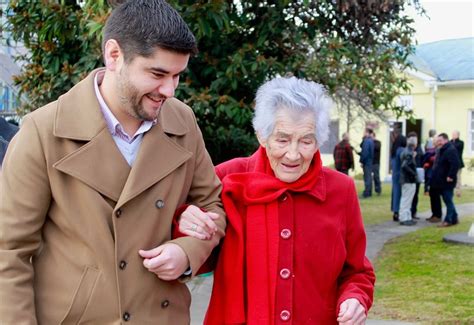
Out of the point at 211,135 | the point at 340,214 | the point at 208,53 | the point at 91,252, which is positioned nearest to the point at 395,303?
the point at 211,135

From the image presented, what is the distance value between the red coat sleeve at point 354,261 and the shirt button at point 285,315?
0.22 metres

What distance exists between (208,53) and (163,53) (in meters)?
4.43

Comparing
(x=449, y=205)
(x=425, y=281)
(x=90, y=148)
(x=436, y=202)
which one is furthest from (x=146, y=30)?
(x=436, y=202)

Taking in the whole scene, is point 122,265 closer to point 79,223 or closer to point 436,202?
point 79,223

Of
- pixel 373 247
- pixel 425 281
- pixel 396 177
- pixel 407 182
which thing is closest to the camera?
pixel 425 281

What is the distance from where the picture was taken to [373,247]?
1005 cm

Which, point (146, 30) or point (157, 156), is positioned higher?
point (146, 30)

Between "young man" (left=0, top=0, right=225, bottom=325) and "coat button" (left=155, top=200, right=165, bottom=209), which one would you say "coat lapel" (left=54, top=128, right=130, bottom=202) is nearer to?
"young man" (left=0, top=0, right=225, bottom=325)

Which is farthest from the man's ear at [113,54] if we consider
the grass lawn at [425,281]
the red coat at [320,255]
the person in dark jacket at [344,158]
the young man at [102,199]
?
the person in dark jacket at [344,158]

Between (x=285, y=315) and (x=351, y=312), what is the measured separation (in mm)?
246

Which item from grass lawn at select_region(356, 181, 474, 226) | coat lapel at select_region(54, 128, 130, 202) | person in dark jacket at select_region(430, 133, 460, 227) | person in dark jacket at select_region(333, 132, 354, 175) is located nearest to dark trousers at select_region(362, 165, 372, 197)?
grass lawn at select_region(356, 181, 474, 226)

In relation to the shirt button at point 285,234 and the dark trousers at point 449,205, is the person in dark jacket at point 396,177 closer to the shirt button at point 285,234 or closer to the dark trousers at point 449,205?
the dark trousers at point 449,205

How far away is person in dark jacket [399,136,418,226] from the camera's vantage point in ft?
39.8

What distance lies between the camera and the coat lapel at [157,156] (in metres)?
2.14
